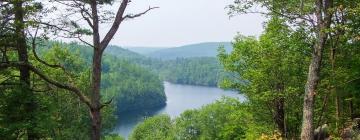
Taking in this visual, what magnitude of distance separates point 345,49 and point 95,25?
11.2 metres

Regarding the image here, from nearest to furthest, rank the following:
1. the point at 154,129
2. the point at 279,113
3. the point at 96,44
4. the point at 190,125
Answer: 1. the point at 96,44
2. the point at 279,113
3. the point at 190,125
4. the point at 154,129

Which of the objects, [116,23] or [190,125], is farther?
[190,125]

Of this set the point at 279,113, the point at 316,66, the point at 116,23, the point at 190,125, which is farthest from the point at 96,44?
the point at 190,125

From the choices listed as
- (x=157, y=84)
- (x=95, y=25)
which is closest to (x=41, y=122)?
(x=95, y=25)

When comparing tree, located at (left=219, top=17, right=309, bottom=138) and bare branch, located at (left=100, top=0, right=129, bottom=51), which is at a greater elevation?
bare branch, located at (left=100, top=0, right=129, bottom=51)

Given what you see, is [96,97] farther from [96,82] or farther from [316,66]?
[316,66]

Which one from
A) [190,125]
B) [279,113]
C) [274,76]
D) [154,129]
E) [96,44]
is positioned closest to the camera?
[96,44]

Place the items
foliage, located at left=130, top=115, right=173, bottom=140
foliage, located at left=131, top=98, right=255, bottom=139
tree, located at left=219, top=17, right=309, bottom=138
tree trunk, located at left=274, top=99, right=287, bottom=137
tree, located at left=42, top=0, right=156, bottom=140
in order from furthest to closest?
1. foliage, located at left=130, top=115, right=173, bottom=140
2. foliage, located at left=131, top=98, right=255, bottom=139
3. tree trunk, located at left=274, top=99, right=287, bottom=137
4. tree, located at left=219, top=17, right=309, bottom=138
5. tree, located at left=42, top=0, right=156, bottom=140

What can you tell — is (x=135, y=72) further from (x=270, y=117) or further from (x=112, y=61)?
(x=270, y=117)

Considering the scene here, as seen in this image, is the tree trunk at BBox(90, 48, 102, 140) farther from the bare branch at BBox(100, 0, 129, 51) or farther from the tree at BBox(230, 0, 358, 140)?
the tree at BBox(230, 0, 358, 140)

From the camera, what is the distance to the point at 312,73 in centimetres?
1273

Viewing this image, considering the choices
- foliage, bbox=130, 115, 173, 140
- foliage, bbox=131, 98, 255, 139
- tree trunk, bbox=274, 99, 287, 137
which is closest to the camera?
tree trunk, bbox=274, 99, 287, 137

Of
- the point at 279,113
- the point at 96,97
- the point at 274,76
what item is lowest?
the point at 279,113

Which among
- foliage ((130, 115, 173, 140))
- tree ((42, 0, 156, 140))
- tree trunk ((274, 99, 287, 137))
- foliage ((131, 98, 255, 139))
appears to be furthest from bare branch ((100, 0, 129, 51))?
foliage ((130, 115, 173, 140))
